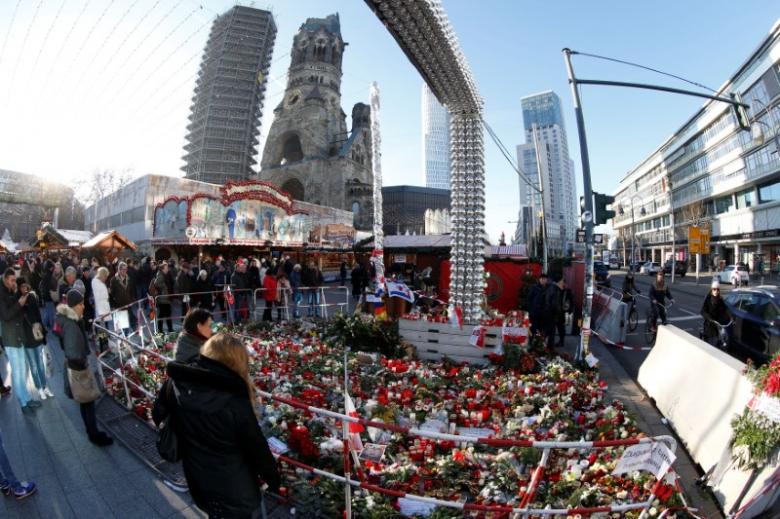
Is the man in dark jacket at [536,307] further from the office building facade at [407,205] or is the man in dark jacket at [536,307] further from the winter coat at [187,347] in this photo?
the office building facade at [407,205]

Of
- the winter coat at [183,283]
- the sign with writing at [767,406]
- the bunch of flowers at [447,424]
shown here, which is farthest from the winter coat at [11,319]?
the sign with writing at [767,406]

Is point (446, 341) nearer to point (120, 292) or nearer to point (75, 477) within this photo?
point (75, 477)

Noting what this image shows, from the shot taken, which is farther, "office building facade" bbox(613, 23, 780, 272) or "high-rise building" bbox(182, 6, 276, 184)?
"high-rise building" bbox(182, 6, 276, 184)

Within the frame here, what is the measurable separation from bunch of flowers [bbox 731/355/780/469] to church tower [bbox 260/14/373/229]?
52.1 m

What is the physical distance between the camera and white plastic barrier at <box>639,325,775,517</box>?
3885 millimetres

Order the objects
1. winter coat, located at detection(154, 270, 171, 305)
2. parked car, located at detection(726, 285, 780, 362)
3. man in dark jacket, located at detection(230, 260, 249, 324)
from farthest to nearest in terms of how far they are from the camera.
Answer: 1. man in dark jacket, located at detection(230, 260, 249, 324)
2. winter coat, located at detection(154, 270, 171, 305)
3. parked car, located at detection(726, 285, 780, 362)

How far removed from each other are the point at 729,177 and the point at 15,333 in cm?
6560

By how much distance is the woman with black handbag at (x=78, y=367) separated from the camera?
184 inches

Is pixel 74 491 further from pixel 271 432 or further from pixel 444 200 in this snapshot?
pixel 444 200

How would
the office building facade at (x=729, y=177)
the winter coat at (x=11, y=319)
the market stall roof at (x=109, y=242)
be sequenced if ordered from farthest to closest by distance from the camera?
the office building facade at (x=729, y=177)
the market stall roof at (x=109, y=242)
the winter coat at (x=11, y=319)

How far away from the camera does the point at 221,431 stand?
2.36 meters

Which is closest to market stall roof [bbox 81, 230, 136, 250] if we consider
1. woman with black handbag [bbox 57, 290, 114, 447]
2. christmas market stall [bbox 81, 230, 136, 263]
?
christmas market stall [bbox 81, 230, 136, 263]

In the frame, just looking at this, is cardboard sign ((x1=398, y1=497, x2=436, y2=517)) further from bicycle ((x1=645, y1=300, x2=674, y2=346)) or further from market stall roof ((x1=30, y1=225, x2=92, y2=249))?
market stall roof ((x1=30, y1=225, x2=92, y2=249))

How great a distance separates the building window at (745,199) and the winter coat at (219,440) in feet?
201
